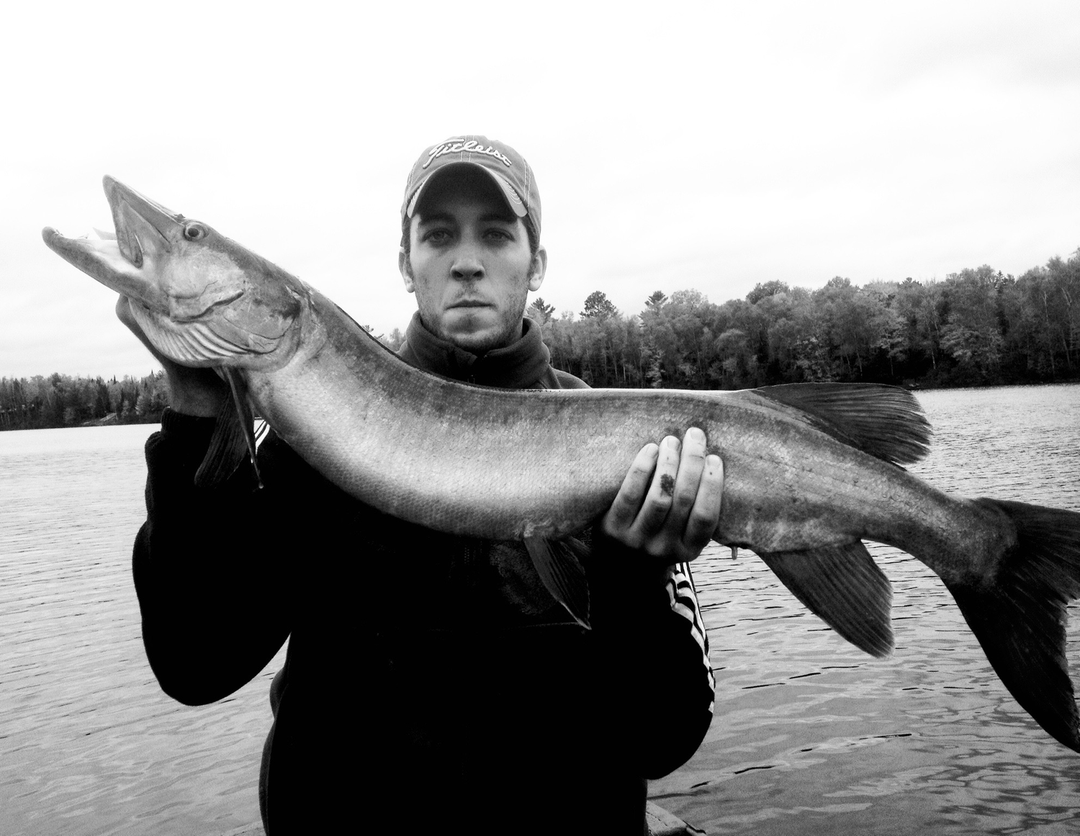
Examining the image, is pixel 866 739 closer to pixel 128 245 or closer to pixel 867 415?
pixel 867 415

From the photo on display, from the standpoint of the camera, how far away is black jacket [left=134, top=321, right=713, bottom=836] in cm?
239

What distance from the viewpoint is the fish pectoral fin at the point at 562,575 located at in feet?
7.48

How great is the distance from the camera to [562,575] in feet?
7.56

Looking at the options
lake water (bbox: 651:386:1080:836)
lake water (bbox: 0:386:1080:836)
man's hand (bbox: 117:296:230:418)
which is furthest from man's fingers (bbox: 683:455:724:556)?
lake water (bbox: 651:386:1080:836)

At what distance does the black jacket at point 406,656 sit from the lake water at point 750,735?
268 mm

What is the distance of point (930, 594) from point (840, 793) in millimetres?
5063

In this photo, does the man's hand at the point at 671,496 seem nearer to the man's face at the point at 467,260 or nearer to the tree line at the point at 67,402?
the man's face at the point at 467,260

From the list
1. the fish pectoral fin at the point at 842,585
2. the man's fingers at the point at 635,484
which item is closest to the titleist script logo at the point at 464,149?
the man's fingers at the point at 635,484

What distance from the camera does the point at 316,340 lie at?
227 cm

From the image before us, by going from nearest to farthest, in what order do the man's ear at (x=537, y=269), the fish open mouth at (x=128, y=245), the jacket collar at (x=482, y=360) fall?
the fish open mouth at (x=128, y=245), the jacket collar at (x=482, y=360), the man's ear at (x=537, y=269)

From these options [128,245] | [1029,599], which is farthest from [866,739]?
[128,245]

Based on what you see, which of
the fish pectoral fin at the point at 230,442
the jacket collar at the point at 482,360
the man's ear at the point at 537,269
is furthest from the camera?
the man's ear at the point at 537,269

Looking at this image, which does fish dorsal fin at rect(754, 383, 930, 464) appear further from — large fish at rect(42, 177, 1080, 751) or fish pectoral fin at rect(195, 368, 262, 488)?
fish pectoral fin at rect(195, 368, 262, 488)

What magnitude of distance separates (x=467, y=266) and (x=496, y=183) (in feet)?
1.05
